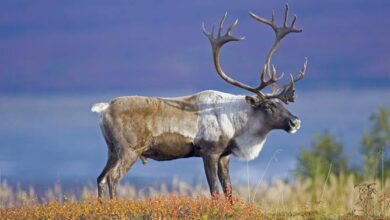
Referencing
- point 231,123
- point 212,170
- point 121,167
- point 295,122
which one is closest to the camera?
point 121,167

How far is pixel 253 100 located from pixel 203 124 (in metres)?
0.86

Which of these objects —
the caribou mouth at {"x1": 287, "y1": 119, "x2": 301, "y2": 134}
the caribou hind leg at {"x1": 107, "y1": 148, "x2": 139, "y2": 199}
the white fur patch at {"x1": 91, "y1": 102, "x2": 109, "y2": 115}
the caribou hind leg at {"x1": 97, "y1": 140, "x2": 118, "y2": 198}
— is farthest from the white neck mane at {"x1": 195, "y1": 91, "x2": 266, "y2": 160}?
the white fur patch at {"x1": 91, "y1": 102, "x2": 109, "y2": 115}

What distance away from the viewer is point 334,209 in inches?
521

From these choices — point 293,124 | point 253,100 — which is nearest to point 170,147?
point 253,100

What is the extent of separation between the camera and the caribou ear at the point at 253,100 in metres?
12.8

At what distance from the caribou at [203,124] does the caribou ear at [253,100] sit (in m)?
0.02

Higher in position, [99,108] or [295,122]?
[99,108]

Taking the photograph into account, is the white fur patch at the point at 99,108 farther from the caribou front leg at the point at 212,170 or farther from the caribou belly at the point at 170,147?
the caribou front leg at the point at 212,170

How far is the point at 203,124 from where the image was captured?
1262 centimetres

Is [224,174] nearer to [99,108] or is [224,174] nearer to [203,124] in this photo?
[203,124]

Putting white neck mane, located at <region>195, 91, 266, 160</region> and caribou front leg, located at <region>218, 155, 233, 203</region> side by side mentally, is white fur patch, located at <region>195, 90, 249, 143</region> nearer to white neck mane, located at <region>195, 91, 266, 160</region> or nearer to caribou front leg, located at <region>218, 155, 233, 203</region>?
white neck mane, located at <region>195, 91, 266, 160</region>

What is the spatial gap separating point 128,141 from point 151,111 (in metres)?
0.57

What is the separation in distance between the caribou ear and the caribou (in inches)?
0.6

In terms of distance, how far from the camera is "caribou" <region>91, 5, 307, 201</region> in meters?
12.3
